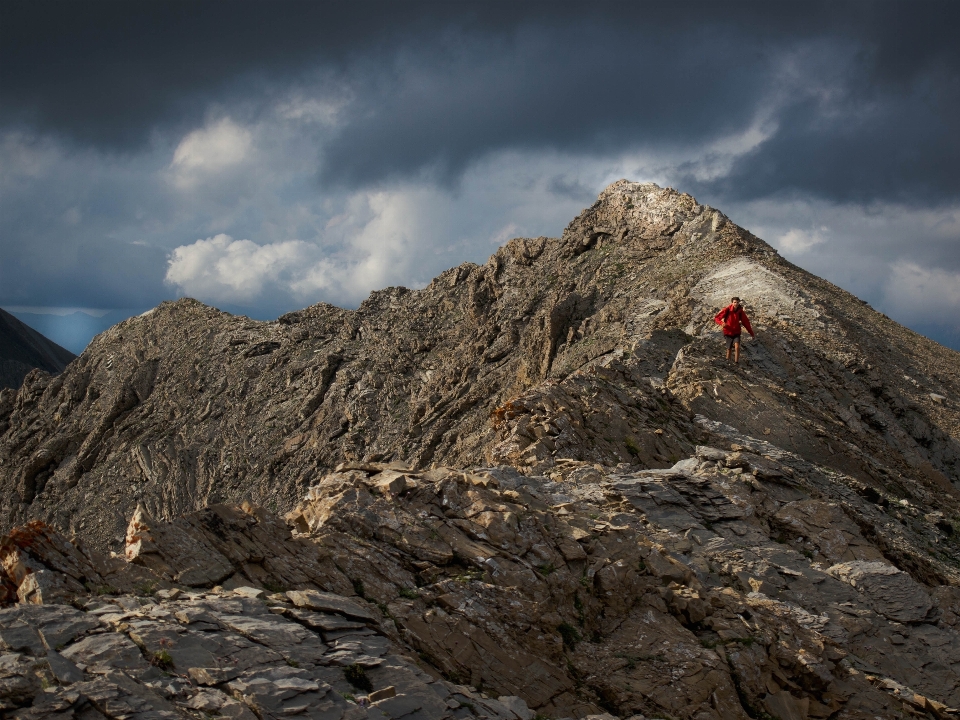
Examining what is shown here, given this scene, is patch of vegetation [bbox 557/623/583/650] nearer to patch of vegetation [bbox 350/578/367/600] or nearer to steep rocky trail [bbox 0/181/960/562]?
patch of vegetation [bbox 350/578/367/600]

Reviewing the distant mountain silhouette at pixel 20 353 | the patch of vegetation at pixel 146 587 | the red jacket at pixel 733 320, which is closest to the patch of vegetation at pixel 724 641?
the patch of vegetation at pixel 146 587

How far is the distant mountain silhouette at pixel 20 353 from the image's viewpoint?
10562 centimetres

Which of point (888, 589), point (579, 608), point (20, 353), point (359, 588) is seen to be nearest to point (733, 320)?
point (888, 589)

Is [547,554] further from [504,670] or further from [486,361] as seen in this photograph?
[486,361]

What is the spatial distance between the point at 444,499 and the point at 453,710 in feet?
13.4

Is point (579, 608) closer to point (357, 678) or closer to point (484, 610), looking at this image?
point (484, 610)

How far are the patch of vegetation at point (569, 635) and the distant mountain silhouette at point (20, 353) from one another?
109 metres

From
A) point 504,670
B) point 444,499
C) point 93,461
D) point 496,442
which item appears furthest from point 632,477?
point 93,461

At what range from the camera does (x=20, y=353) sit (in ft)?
368

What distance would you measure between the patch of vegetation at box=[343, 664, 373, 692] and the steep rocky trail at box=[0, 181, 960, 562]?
7509 millimetres

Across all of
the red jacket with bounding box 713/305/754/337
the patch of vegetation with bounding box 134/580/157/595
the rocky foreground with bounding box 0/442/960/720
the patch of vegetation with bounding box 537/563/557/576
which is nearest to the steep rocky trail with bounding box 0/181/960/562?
the red jacket with bounding box 713/305/754/337

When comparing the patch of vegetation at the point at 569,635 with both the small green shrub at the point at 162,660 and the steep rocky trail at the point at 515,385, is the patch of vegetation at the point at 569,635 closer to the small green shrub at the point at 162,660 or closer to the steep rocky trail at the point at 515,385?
the small green shrub at the point at 162,660

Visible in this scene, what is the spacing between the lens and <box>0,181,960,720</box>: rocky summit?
25.1ft

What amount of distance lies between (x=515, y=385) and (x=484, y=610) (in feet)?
75.2
